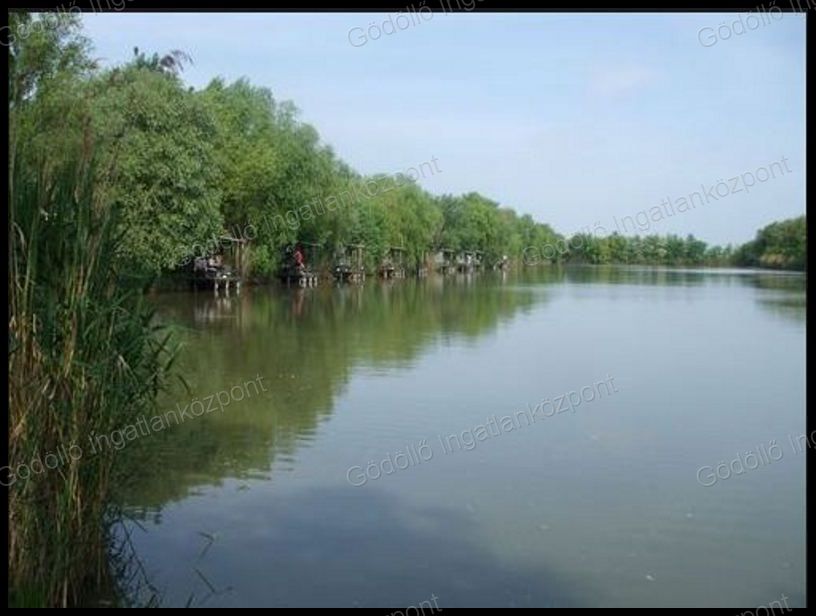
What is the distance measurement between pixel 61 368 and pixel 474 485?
4.12 m

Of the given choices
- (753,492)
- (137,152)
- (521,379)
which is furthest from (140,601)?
(137,152)

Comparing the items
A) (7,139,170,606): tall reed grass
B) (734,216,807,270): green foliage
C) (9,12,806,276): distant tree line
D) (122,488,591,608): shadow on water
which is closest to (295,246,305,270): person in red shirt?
(9,12,806,276): distant tree line

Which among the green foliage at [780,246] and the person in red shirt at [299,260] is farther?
the green foliage at [780,246]

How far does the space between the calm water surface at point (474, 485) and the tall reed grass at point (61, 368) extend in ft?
3.31

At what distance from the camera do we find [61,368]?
13.0 feet

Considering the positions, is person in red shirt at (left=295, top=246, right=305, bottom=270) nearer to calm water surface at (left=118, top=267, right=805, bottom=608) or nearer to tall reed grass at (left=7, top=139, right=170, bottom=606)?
calm water surface at (left=118, top=267, right=805, bottom=608)

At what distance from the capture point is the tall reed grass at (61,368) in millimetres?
3807

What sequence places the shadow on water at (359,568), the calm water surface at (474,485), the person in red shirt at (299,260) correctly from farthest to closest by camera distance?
the person in red shirt at (299,260) < the calm water surface at (474,485) < the shadow on water at (359,568)

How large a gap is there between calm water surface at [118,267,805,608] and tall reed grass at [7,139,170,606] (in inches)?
39.7

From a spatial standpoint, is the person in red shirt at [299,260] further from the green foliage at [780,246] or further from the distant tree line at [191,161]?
the green foliage at [780,246]

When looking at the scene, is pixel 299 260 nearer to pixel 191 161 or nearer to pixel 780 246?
pixel 191 161

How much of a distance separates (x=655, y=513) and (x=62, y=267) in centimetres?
458

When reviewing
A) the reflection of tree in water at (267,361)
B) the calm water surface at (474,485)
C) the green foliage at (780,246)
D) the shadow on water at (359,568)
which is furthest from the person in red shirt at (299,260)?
the green foliage at (780,246)

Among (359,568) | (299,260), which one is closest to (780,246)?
(299,260)
